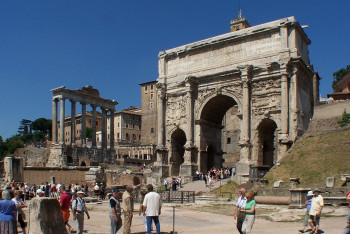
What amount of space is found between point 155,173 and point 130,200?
2620 centimetres

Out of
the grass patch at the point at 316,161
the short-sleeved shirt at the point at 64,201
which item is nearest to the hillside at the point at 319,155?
the grass patch at the point at 316,161

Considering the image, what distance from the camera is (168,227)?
13.8 meters

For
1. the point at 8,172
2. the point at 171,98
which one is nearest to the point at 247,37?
the point at 171,98

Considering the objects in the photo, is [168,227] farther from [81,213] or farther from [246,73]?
[246,73]

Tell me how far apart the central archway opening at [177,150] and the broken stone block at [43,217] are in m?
28.6

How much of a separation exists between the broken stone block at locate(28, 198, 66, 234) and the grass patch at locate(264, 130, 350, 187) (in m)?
16.2

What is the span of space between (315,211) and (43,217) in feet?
22.7

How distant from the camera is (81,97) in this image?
197 ft

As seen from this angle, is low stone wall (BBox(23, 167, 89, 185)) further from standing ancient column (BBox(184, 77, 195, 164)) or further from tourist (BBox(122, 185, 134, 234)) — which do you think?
tourist (BBox(122, 185, 134, 234))

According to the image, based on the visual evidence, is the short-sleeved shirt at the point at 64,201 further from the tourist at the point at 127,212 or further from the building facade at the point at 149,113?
the building facade at the point at 149,113

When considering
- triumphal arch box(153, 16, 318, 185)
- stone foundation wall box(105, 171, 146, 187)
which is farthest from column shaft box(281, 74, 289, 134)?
stone foundation wall box(105, 171, 146, 187)

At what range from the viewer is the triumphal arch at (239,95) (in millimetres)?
30781

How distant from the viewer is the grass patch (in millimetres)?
23656

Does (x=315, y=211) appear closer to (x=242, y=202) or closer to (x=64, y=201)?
(x=242, y=202)
